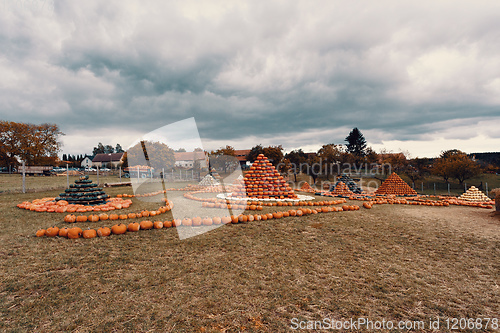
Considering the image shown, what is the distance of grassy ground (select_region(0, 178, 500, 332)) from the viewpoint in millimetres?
2988

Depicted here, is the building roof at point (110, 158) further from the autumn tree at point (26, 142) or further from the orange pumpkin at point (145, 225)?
the orange pumpkin at point (145, 225)

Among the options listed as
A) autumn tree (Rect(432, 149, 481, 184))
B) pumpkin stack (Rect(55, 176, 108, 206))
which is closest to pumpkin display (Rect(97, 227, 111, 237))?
pumpkin stack (Rect(55, 176, 108, 206))

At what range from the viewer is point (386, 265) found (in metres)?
4.67

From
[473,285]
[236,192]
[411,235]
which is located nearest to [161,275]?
[473,285]

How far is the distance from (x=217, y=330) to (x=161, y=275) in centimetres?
174

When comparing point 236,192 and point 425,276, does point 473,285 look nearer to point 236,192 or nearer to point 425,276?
point 425,276

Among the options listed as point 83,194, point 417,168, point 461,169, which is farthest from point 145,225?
point 417,168

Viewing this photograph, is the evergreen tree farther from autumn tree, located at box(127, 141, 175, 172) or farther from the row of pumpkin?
the row of pumpkin

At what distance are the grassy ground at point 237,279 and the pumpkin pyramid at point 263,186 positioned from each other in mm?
7218

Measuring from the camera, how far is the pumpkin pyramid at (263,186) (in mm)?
13859

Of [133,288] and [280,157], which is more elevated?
[280,157]

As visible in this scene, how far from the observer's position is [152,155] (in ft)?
164

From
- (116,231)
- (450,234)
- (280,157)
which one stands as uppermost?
(280,157)

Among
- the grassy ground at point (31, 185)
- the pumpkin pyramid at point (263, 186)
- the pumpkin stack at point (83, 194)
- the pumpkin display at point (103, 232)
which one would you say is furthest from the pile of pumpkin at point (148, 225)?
the grassy ground at point (31, 185)
